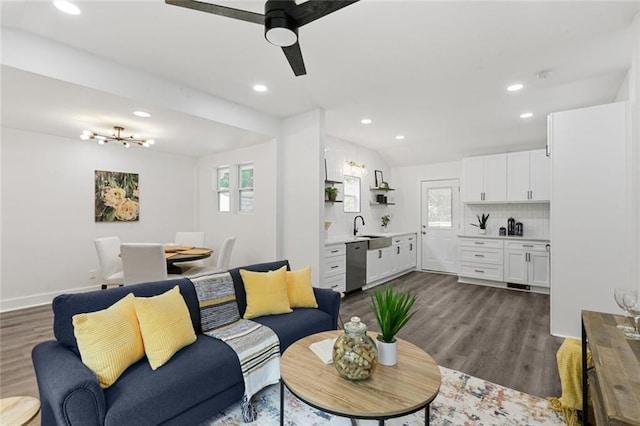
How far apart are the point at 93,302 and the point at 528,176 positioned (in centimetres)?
625

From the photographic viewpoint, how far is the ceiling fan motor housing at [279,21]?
1551mm

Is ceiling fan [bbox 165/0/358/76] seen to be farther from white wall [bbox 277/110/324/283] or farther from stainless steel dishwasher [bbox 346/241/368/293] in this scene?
stainless steel dishwasher [bbox 346/241/368/293]

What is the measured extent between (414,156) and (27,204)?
269 inches

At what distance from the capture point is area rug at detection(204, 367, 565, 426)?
1.85 metres

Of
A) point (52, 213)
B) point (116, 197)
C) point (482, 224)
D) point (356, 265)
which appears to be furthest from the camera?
point (482, 224)

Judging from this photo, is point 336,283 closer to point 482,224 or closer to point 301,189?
point 301,189

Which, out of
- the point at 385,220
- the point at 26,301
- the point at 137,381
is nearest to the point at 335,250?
the point at 385,220

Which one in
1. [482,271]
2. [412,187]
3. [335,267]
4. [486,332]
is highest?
[412,187]

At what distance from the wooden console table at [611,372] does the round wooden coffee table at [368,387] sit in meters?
0.63

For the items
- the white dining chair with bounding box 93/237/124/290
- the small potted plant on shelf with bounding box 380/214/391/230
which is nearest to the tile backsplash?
the small potted plant on shelf with bounding box 380/214/391/230

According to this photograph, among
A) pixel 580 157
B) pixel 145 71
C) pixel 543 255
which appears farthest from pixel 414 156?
pixel 145 71

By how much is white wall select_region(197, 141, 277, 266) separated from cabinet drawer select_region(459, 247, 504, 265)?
3741 mm

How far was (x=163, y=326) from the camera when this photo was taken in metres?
1.76

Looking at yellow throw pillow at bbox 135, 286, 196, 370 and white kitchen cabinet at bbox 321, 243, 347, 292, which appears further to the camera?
white kitchen cabinet at bbox 321, 243, 347, 292
